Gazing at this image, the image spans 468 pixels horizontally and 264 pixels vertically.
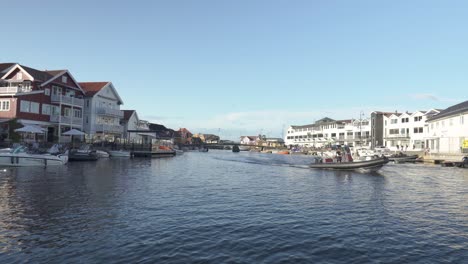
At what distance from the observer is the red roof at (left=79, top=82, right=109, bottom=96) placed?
2466 inches

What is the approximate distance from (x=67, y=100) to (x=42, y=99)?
4.00 metres

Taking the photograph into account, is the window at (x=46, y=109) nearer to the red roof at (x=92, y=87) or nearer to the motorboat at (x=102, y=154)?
the motorboat at (x=102, y=154)

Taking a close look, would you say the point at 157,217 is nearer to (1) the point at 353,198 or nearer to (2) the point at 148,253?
(2) the point at 148,253

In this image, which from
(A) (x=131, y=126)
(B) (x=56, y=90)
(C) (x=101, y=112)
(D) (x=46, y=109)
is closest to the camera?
(D) (x=46, y=109)

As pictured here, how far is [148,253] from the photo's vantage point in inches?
402

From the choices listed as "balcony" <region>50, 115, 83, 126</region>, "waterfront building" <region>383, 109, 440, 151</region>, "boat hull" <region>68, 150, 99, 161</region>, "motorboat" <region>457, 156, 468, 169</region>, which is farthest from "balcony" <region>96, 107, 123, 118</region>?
"waterfront building" <region>383, 109, 440, 151</region>

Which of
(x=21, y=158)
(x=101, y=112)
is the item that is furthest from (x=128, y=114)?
(x=21, y=158)

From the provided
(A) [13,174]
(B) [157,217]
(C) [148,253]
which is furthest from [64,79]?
(C) [148,253]

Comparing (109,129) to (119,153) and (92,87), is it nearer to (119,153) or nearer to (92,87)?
(92,87)

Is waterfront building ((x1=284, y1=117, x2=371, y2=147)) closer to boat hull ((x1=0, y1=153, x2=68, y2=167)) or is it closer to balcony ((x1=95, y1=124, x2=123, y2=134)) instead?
balcony ((x1=95, y1=124, x2=123, y2=134))

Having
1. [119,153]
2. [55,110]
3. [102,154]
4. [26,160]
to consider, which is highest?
[55,110]

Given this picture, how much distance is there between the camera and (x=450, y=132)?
59.6 metres

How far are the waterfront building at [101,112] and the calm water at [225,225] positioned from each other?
A: 4051cm

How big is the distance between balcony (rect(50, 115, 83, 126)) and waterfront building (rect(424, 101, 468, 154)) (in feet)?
201
